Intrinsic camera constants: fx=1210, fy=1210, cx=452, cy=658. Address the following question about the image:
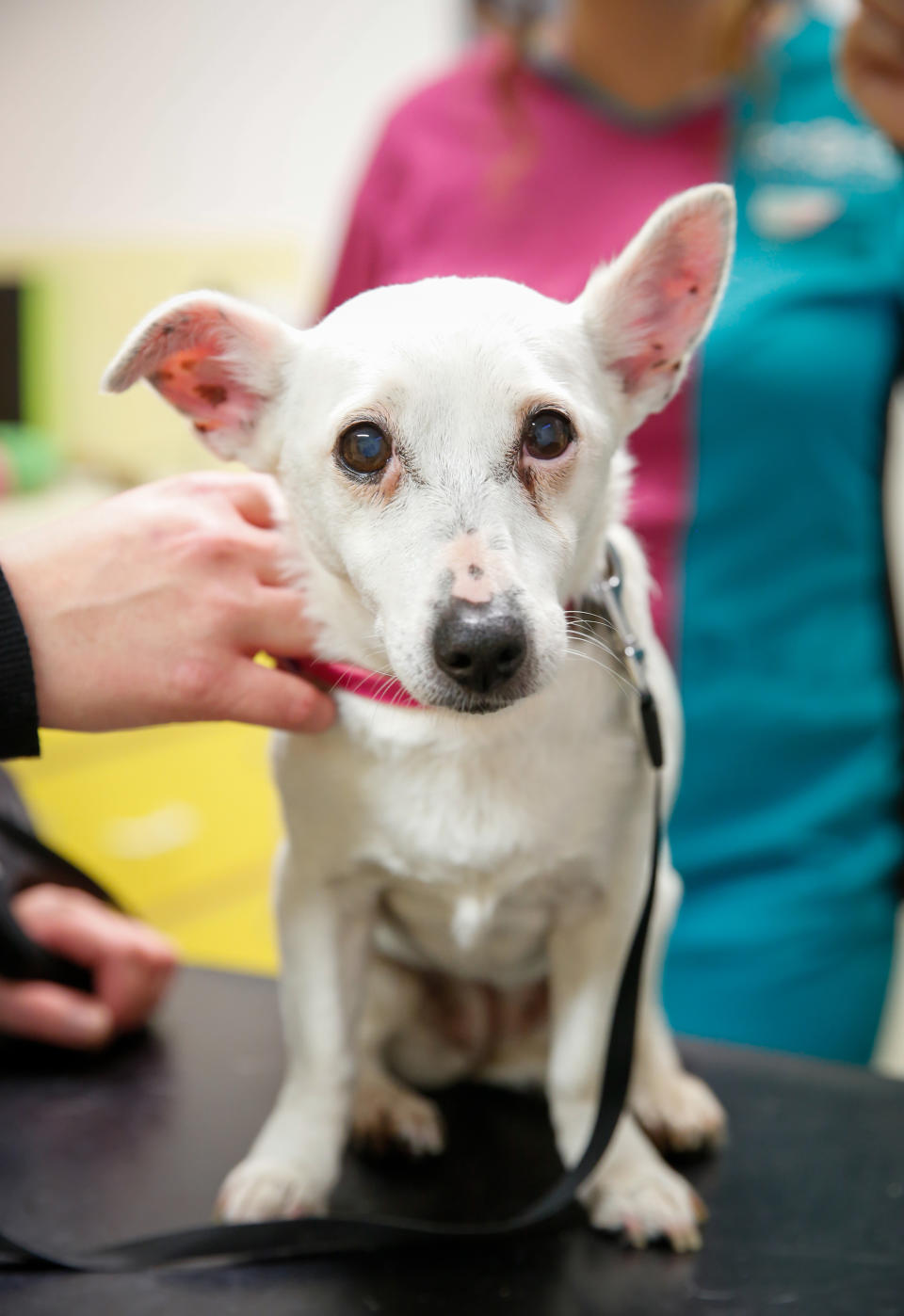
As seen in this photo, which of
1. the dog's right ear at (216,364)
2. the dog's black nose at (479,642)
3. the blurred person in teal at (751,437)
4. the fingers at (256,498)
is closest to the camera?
the dog's black nose at (479,642)

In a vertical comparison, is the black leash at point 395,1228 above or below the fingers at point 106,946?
above

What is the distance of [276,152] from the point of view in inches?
123

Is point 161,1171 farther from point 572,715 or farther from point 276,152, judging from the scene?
point 276,152

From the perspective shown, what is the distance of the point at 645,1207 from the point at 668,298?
0.60 metres

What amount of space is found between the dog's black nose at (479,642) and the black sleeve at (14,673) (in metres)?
0.28

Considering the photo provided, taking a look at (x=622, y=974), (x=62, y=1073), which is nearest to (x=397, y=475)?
(x=622, y=974)

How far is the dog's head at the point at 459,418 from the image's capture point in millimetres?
667

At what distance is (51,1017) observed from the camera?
3.40 feet

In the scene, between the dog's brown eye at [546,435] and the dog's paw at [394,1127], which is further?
the dog's paw at [394,1127]

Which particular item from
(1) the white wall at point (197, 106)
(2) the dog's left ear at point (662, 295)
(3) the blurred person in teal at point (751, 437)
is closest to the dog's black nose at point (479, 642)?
Answer: (2) the dog's left ear at point (662, 295)

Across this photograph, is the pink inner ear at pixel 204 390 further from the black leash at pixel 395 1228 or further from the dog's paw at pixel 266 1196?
the dog's paw at pixel 266 1196

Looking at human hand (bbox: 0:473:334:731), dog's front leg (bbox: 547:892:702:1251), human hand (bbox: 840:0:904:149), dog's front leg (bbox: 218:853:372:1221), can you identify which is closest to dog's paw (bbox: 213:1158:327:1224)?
dog's front leg (bbox: 218:853:372:1221)

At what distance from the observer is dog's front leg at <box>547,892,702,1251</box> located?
82 centimetres

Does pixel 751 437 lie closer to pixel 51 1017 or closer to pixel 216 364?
pixel 216 364
